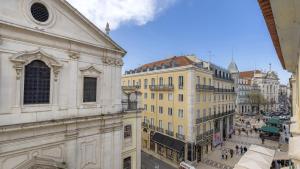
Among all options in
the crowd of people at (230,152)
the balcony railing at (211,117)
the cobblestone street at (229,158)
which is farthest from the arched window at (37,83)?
the crowd of people at (230,152)

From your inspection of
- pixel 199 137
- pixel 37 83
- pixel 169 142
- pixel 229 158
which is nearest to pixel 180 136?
pixel 169 142

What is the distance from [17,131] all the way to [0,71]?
3220mm

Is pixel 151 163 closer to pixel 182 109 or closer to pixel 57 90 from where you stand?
pixel 182 109

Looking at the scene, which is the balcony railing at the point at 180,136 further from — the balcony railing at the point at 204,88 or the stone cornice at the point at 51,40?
the stone cornice at the point at 51,40

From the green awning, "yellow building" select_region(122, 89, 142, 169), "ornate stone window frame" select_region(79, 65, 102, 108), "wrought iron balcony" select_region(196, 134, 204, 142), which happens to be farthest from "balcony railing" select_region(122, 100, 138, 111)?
the green awning

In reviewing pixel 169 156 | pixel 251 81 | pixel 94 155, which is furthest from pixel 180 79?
pixel 251 81

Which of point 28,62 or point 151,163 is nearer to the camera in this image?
point 28,62

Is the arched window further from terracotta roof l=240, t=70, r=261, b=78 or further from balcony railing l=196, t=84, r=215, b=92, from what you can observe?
terracotta roof l=240, t=70, r=261, b=78

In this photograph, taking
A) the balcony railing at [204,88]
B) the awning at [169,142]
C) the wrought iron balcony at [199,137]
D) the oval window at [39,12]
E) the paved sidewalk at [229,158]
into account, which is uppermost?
the oval window at [39,12]

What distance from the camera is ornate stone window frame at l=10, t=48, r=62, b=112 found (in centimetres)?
1032

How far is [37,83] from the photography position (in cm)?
1146

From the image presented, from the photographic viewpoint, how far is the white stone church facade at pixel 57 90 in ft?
33.2

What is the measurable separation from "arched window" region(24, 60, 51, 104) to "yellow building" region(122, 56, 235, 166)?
1354cm

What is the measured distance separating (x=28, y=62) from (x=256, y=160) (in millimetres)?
15970
